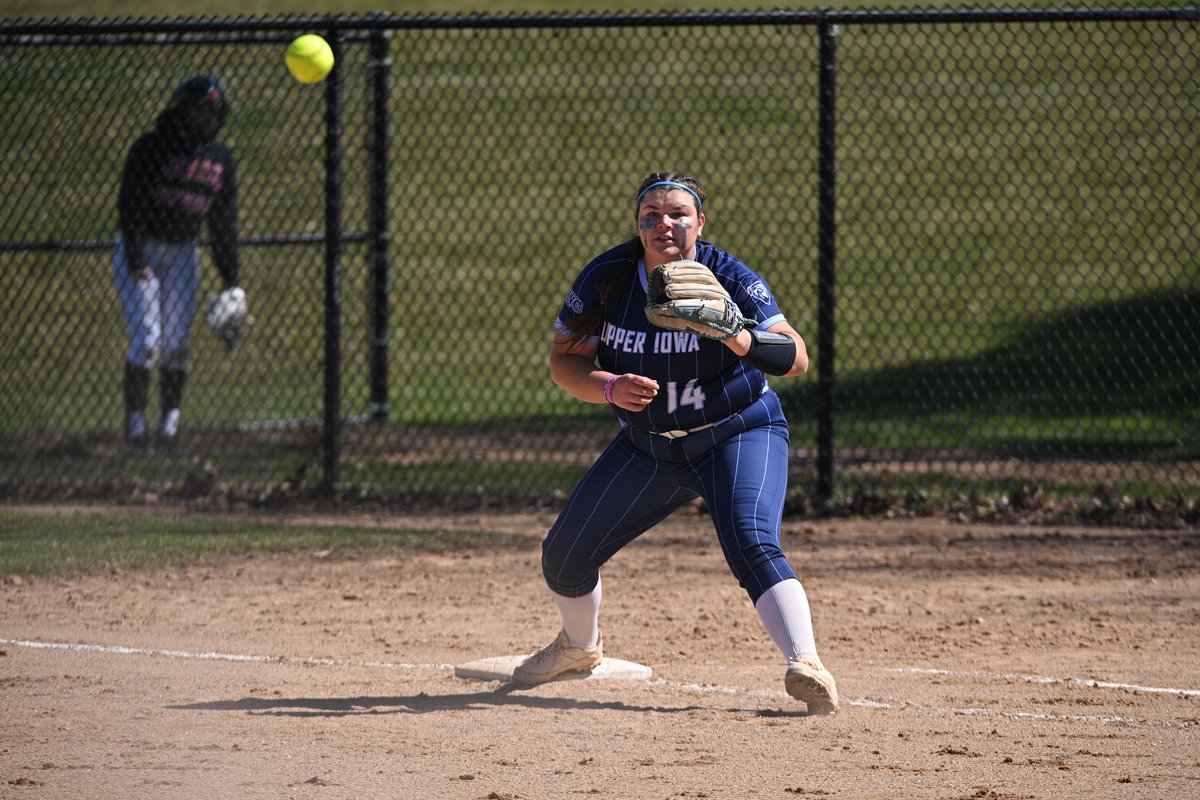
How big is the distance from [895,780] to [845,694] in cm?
97

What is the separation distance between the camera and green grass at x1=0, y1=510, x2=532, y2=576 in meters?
6.82

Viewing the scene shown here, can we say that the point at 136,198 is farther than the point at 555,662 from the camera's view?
Yes

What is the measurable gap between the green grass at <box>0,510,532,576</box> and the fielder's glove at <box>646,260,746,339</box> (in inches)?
135

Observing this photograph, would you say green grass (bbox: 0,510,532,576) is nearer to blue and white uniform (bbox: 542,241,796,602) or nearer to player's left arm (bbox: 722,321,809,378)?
blue and white uniform (bbox: 542,241,796,602)

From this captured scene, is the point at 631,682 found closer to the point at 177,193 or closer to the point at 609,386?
the point at 609,386

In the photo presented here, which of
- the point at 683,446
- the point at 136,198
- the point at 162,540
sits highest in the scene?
the point at 136,198

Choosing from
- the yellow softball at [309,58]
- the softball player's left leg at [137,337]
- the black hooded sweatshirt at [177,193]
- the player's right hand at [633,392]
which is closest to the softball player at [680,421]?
the player's right hand at [633,392]

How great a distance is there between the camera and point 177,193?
914 centimetres

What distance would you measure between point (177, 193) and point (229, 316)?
0.88 metres

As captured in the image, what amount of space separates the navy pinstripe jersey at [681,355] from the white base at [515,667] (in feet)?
3.17

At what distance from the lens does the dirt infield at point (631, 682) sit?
3.85m

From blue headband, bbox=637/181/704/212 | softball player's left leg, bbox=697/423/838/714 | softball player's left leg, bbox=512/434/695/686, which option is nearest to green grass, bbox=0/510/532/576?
softball player's left leg, bbox=512/434/695/686

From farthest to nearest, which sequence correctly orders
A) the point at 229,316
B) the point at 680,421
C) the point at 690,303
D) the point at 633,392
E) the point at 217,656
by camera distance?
the point at 229,316, the point at 217,656, the point at 680,421, the point at 633,392, the point at 690,303

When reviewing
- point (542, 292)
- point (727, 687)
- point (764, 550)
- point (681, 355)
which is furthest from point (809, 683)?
point (542, 292)
